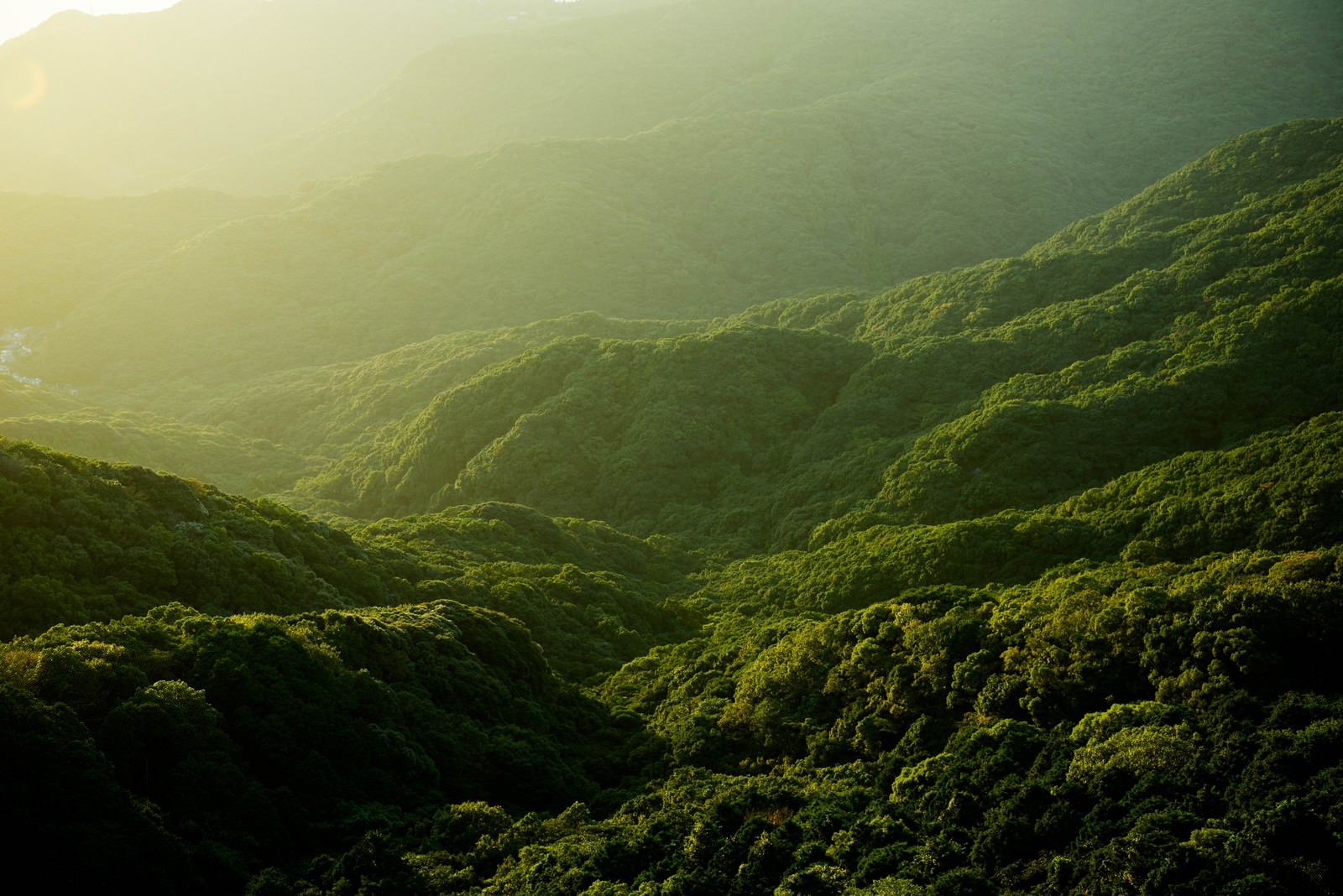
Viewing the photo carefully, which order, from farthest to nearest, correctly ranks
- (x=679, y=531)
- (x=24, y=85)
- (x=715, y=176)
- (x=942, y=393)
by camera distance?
(x=24, y=85) < (x=715, y=176) < (x=942, y=393) < (x=679, y=531)

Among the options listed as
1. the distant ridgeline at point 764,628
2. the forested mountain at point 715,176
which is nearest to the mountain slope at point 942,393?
the distant ridgeline at point 764,628

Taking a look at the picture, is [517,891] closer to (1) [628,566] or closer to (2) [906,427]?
(1) [628,566]

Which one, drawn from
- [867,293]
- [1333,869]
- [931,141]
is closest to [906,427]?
[867,293]

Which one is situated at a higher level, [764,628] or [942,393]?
[942,393]

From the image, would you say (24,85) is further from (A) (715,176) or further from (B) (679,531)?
(B) (679,531)

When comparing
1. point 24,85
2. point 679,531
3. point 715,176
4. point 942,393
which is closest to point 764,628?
point 679,531
